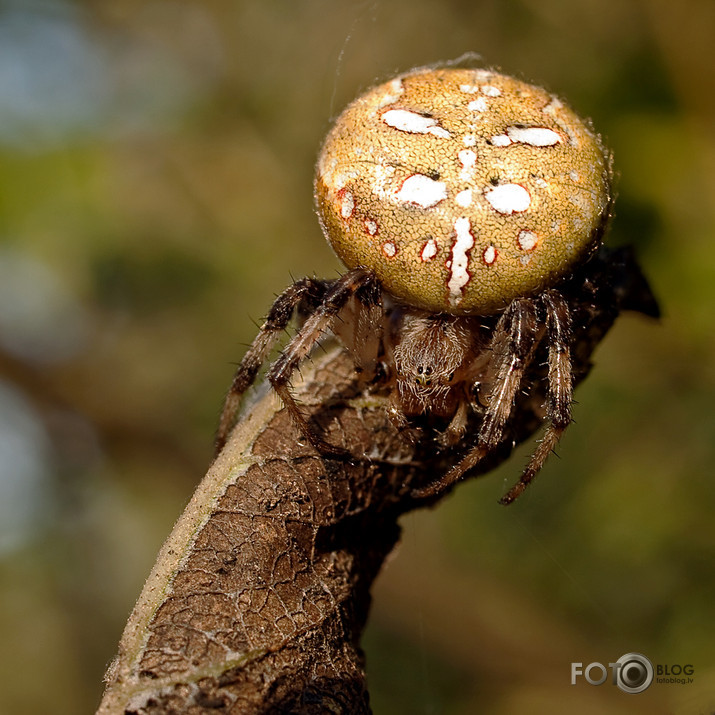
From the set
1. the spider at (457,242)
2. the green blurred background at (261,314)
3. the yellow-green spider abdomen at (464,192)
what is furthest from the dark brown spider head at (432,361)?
the green blurred background at (261,314)

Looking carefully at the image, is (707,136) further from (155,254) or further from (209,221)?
(155,254)

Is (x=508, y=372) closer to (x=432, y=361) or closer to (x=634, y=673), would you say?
(x=432, y=361)

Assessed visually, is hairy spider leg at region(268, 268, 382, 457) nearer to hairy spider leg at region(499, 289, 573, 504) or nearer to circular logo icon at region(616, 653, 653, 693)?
hairy spider leg at region(499, 289, 573, 504)

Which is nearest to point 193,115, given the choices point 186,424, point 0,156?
point 0,156

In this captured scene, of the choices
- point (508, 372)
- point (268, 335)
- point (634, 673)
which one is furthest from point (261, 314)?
point (634, 673)

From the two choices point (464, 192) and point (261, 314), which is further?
point (261, 314)
